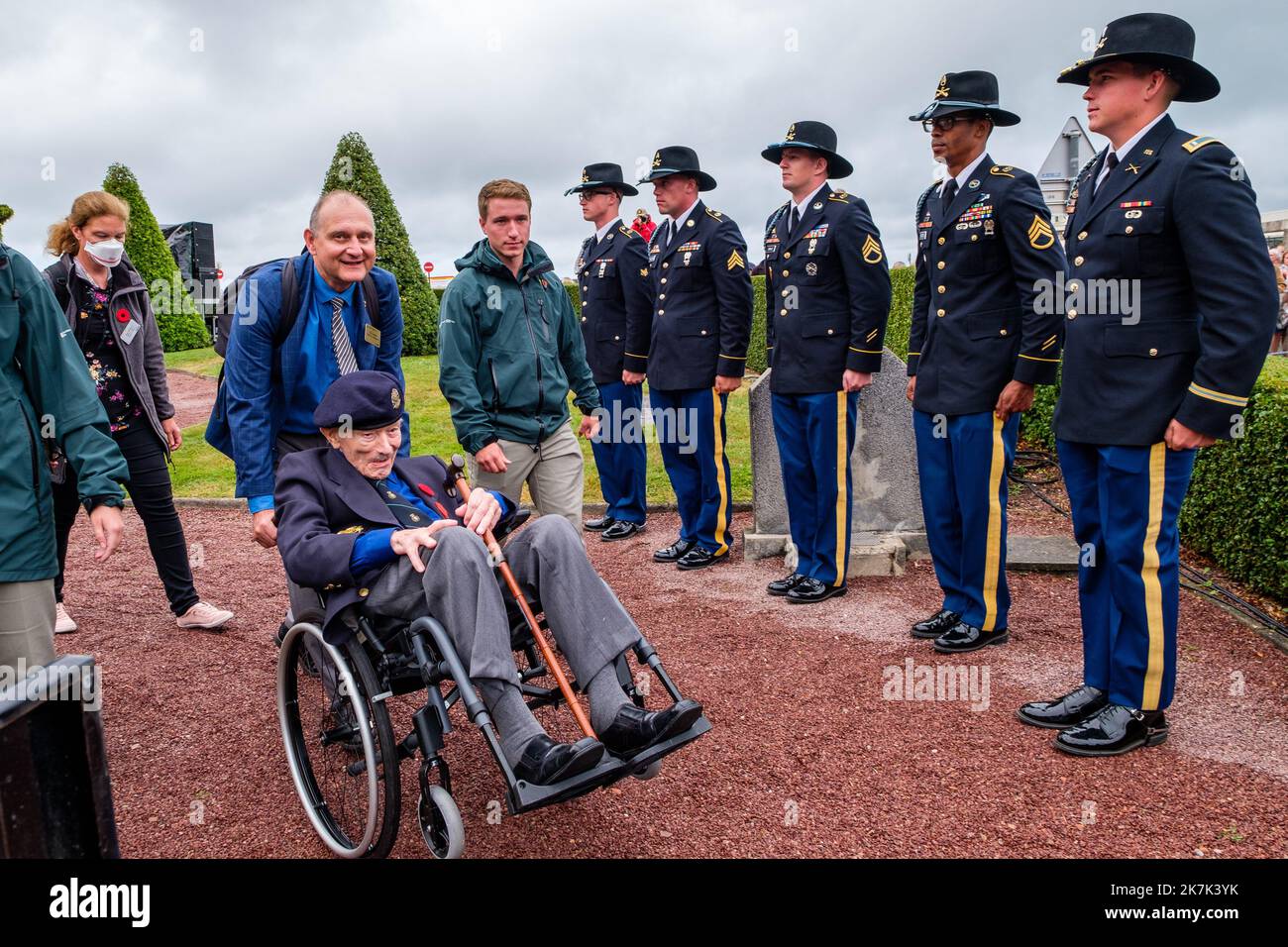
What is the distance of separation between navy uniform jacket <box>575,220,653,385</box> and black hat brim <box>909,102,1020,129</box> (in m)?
2.93

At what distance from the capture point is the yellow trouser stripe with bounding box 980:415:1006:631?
14.8 ft

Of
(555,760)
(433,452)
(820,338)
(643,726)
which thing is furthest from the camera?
(433,452)

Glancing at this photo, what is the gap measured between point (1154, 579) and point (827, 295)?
252 cm

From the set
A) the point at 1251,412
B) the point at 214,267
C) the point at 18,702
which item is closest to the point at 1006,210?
the point at 1251,412

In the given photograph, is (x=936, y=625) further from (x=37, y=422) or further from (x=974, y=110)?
(x=37, y=422)

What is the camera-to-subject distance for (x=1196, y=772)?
337cm

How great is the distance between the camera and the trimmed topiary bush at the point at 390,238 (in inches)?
641

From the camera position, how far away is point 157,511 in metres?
4.99

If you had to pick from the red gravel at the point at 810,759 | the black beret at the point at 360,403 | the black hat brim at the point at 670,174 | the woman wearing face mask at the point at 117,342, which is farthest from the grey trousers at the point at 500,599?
the black hat brim at the point at 670,174

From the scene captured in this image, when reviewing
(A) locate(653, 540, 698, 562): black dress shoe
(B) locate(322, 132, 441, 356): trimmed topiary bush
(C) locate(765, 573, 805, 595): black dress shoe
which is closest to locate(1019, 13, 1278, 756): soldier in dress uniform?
(C) locate(765, 573, 805, 595): black dress shoe

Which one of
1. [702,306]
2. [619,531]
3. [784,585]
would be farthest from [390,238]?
[784,585]

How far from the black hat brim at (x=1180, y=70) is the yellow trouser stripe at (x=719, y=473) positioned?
124 inches

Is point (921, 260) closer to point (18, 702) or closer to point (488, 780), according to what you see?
point (488, 780)

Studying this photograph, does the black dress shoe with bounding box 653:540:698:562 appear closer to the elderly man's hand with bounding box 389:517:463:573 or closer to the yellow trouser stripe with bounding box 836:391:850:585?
the yellow trouser stripe with bounding box 836:391:850:585
